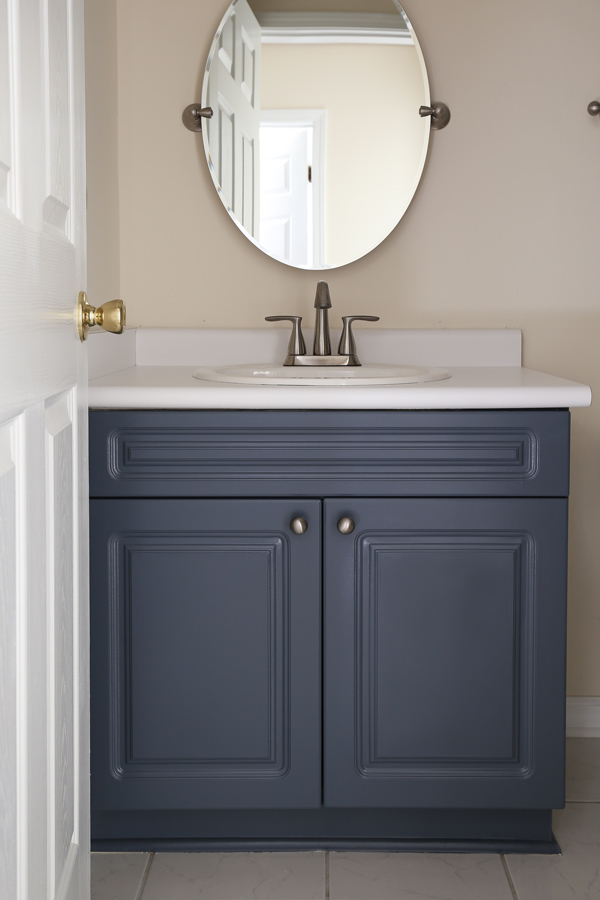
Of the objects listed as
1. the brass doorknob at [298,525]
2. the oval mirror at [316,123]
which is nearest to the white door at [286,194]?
the oval mirror at [316,123]

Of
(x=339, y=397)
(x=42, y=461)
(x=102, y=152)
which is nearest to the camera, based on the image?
(x=42, y=461)

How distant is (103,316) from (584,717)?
61.1 inches

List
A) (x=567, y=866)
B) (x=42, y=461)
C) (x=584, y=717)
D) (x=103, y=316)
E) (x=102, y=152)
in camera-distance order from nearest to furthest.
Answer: (x=42, y=461) < (x=103, y=316) < (x=567, y=866) < (x=102, y=152) < (x=584, y=717)

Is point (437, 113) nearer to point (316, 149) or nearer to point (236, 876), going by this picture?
point (316, 149)

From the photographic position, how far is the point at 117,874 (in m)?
1.41

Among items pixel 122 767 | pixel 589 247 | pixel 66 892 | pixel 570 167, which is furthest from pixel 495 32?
pixel 66 892

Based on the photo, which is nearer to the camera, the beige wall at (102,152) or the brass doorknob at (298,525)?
the brass doorknob at (298,525)

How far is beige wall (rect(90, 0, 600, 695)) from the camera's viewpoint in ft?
5.96

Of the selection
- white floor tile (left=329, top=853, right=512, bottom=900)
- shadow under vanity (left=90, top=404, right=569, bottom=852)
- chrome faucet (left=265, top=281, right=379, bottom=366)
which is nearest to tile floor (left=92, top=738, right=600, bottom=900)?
white floor tile (left=329, top=853, right=512, bottom=900)

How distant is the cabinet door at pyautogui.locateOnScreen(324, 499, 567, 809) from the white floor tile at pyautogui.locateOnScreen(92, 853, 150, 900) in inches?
14.3

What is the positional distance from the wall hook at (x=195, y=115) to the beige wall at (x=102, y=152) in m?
0.16

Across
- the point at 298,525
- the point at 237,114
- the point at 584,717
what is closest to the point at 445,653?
the point at 298,525

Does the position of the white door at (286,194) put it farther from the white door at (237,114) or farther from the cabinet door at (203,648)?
the cabinet door at (203,648)

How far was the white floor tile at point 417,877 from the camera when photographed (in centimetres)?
135
